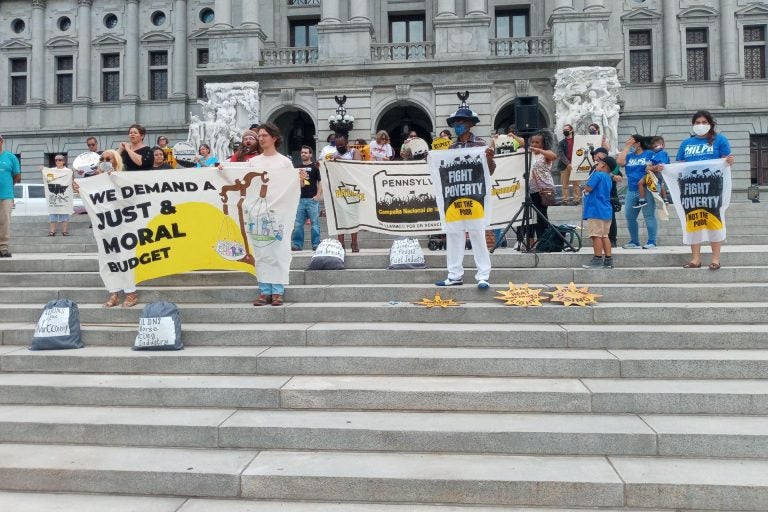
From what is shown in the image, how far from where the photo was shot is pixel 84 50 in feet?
120

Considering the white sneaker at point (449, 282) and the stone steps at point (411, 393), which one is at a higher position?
the white sneaker at point (449, 282)

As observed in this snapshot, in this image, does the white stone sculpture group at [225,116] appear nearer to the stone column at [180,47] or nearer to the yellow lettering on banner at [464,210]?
the stone column at [180,47]

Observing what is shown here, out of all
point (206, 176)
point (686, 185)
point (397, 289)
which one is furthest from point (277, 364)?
point (686, 185)

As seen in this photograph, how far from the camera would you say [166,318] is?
20.2ft

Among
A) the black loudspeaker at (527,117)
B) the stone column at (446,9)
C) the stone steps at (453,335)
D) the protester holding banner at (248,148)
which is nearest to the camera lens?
the stone steps at (453,335)

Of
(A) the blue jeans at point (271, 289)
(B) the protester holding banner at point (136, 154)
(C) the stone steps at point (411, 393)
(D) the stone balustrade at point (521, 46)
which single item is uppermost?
(D) the stone balustrade at point (521, 46)

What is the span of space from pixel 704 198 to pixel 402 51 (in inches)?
781

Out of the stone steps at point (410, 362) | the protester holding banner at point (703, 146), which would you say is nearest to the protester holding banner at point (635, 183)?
the protester holding banner at point (703, 146)

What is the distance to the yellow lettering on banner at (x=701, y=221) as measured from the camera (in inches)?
303

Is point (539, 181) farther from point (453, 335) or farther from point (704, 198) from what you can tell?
point (453, 335)

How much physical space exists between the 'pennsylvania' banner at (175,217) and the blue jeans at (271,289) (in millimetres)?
306

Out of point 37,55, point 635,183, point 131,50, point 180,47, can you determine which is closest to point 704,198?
point 635,183

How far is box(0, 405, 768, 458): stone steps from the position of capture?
4469 millimetres

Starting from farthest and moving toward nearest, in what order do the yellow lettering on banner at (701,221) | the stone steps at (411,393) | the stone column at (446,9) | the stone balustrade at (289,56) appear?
1. the stone balustrade at (289,56)
2. the stone column at (446,9)
3. the yellow lettering on banner at (701,221)
4. the stone steps at (411,393)
